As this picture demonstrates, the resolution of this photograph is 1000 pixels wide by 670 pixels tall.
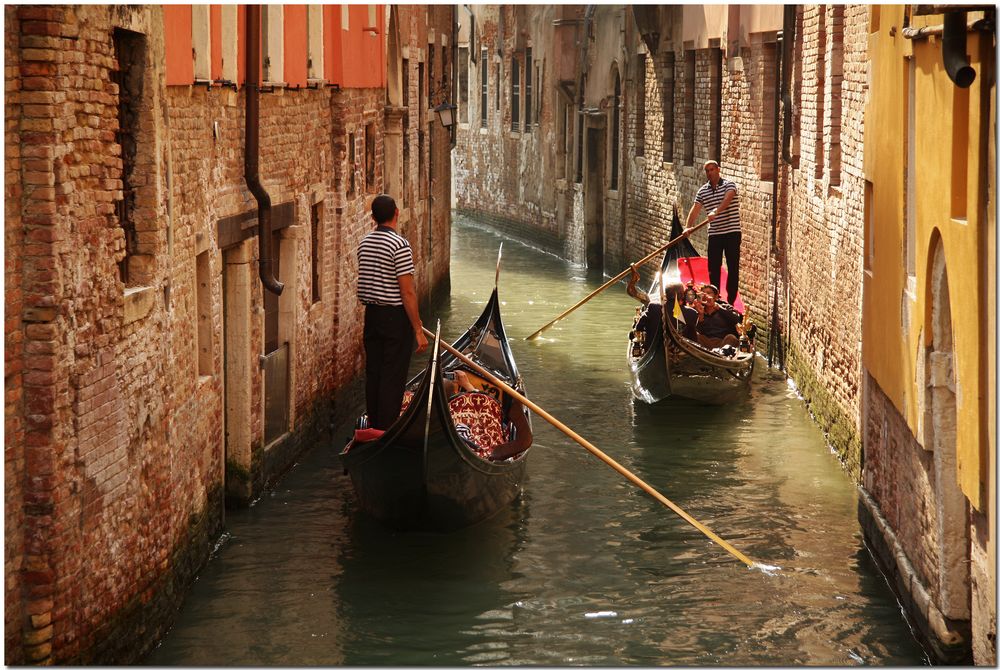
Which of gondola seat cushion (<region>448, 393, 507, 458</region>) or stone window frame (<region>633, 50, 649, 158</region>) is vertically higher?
stone window frame (<region>633, 50, 649, 158</region>)

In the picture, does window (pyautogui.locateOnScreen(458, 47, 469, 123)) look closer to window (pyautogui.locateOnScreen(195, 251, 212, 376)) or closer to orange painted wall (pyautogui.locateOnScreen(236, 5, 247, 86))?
orange painted wall (pyautogui.locateOnScreen(236, 5, 247, 86))

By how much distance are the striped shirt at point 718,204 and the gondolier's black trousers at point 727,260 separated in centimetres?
5

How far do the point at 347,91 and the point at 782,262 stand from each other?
386 cm

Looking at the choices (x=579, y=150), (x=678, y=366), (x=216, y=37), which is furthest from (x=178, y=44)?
(x=579, y=150)

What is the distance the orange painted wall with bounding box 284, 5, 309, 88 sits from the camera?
8586 millimetres

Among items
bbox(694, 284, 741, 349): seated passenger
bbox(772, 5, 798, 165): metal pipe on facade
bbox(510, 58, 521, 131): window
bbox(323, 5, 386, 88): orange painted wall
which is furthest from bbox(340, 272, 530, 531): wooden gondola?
bbox(510, 58, 521, 131): window

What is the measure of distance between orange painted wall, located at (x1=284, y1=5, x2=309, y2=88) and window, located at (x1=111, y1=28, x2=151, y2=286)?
292cm

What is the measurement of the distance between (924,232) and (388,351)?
2.77 m

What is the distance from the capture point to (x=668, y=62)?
16.9 meters

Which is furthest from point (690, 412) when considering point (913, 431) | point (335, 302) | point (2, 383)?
point (2, 383)

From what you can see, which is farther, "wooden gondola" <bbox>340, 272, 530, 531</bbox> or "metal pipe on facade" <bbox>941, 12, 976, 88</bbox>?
"wooden gondola" <bbox>340, 272, 530, 531</bbox>

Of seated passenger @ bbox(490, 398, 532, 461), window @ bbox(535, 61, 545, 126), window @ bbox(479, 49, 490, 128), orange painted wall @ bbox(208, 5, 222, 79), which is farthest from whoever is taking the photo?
window @ bbox(479, 49, 490, 128)

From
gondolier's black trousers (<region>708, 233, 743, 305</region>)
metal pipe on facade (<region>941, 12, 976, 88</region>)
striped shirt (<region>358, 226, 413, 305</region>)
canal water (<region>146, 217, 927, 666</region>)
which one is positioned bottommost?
canal water (<region>146, 217, 927, 666</region>)

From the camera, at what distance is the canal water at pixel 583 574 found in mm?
A: 6059
